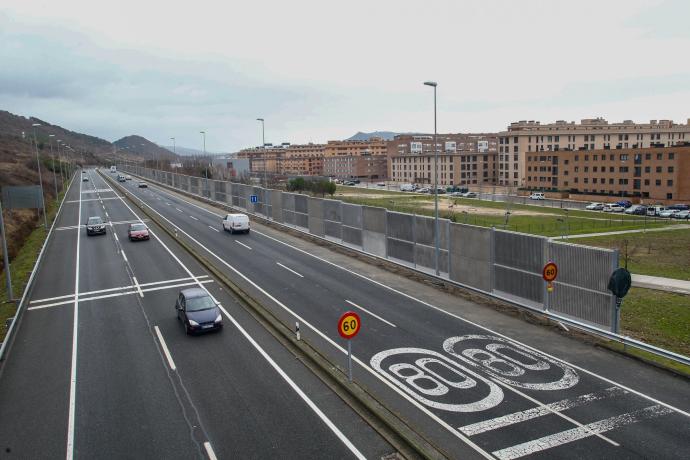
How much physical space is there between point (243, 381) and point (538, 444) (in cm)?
748

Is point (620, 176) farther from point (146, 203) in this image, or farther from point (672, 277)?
point (146, 203)

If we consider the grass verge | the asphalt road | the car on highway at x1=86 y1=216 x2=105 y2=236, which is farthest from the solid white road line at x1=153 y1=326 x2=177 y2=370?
the car on highway at x1=86 y1=216 x2=105 y2=236

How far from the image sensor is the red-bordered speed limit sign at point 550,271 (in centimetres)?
1786

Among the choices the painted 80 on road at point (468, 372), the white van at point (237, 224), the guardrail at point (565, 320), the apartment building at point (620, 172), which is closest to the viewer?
the painted 80 on road at point (468, 372)

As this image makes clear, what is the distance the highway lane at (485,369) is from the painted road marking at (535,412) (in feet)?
0.10

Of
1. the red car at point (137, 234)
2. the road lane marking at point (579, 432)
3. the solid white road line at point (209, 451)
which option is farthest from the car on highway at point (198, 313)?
the red car at point (137, 234)

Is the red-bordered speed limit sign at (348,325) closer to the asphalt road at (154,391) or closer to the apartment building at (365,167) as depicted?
the asphalt road at (154,391)

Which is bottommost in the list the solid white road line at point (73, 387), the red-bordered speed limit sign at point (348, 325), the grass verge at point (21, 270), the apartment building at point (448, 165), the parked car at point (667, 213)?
the parked car at point (667, 213)

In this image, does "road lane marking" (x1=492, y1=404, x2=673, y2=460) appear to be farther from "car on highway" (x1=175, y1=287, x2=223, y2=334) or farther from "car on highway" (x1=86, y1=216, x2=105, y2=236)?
"car on highway" (x1=86, y1=216, x2=105, y2=236)

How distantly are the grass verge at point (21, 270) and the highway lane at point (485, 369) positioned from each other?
10.3m

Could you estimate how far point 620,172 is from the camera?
10238 centimetres

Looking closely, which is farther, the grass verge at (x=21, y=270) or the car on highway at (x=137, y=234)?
the car on highway at (x=137, y=234)

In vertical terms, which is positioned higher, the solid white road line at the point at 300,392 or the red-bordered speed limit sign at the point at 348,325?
the red-bordered speed limit sign at the point at 348,325

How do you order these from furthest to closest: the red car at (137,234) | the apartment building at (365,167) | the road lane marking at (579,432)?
the apartment building at (365,167), the red car at (137,234), the road lane marking at (579,432)
